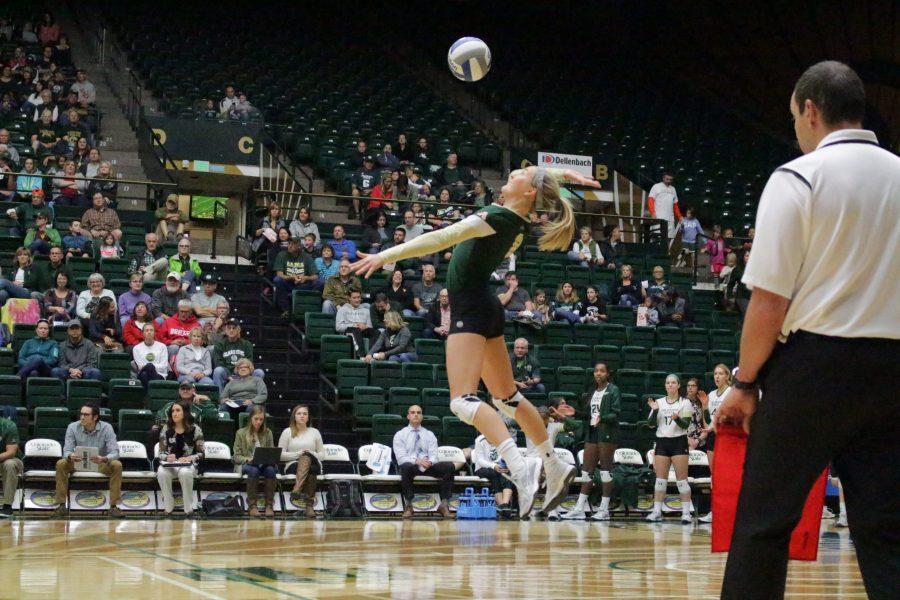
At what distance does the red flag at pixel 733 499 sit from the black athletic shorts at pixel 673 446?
12061 mm

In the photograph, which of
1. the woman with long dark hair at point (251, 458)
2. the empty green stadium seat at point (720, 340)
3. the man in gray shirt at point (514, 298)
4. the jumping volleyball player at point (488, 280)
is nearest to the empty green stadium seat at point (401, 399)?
the woman with long dark hair at point (251, 458)

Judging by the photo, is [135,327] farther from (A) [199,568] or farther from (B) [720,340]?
(B) [720,340]

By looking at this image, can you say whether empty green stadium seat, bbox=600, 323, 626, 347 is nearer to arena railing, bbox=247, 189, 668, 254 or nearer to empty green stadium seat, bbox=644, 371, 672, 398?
empty green stadium seat, bbox=644, 371, 672, 398

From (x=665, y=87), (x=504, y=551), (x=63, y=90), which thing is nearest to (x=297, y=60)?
(x=63, y=90)

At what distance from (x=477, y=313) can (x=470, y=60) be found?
18.4 ft

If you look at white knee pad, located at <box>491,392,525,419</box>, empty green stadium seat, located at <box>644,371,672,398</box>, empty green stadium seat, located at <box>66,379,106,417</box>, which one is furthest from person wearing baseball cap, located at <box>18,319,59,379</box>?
white knee pad, located at <box>491,392,525,419</box>

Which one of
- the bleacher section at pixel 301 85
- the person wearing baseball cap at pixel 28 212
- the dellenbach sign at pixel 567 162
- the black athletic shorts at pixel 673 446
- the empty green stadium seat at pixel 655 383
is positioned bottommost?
the black athletic shorts at pixel 673 446

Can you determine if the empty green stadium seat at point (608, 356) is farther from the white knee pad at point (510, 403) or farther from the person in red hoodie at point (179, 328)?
the white knee pad at point (510, 403)

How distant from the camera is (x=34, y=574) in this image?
7.35 meters

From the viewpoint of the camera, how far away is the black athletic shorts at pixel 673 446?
52.2 feet

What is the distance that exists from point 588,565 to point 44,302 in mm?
10097

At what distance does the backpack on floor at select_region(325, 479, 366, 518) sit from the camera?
15.1 meters

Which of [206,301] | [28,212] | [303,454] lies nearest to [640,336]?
[303,454]

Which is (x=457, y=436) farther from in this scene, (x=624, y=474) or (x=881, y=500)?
(x=881, y=500)
